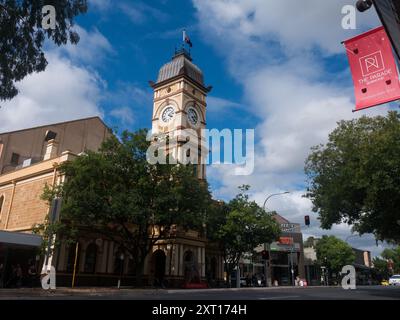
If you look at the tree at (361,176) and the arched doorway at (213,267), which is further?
the arched doorway at (213,267)

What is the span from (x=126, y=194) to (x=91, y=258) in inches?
328

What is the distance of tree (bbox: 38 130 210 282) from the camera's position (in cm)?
2869

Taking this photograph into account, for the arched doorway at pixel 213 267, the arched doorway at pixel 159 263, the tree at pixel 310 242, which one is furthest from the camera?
the tree at pixel 310 242

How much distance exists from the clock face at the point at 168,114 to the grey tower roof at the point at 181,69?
14.5 ft

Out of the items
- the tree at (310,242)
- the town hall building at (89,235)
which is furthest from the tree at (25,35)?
the tree at (310,242)

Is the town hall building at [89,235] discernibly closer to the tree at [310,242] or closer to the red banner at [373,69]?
the red banner at [373,69]

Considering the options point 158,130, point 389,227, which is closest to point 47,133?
point 158,130

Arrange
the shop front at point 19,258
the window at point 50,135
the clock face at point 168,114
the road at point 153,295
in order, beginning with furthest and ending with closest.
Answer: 1. the clock face at point 168,114
2. the window at point 50,135
3. the shop front at point 19,258
4. the road at point 153,295

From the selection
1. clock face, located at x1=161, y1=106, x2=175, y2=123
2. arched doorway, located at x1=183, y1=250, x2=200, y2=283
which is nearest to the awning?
arched doorway, located at x1=183, y1=250, x2=200, y2=283

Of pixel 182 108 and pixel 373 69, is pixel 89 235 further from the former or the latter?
pixel 373 69

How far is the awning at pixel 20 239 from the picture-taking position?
2706 cm

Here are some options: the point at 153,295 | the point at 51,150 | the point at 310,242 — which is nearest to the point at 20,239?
the point at 51,150

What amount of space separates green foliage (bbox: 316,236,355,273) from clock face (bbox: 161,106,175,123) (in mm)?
44406
